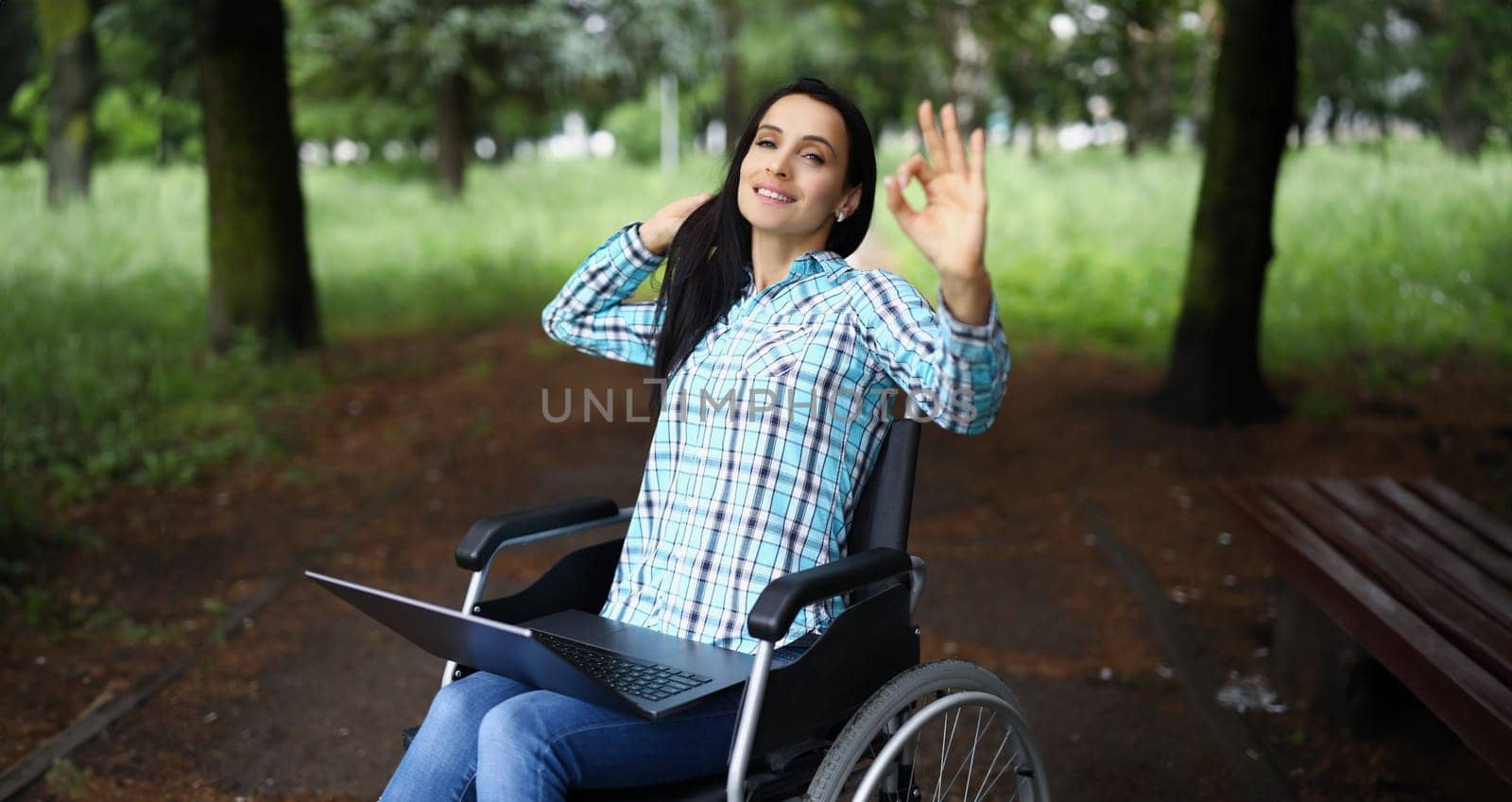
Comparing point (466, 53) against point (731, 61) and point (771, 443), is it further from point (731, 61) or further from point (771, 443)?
point (771, 443)

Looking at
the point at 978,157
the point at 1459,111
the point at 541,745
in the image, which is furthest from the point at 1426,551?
the point at 1459,111

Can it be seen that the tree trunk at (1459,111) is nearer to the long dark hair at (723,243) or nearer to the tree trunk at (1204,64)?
the tree trunk at (1204,64)

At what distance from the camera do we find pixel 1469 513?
13.0 feet

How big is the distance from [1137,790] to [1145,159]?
17.6 metres

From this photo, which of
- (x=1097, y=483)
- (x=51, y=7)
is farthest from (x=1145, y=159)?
(x=51, y=7)

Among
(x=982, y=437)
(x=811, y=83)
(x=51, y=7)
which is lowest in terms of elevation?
(x=982, y=437)

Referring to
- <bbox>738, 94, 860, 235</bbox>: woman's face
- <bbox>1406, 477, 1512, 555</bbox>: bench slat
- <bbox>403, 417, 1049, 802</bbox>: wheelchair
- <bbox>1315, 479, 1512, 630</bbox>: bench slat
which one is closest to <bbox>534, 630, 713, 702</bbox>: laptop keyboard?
<bbox>403, 417, 1049, 802</bbox>: wheelchair

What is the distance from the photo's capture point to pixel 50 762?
354cm

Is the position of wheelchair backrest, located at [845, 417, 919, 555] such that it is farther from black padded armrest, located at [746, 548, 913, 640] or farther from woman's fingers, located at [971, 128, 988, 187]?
woman's fingers, located at [971, 128, 988, 187]

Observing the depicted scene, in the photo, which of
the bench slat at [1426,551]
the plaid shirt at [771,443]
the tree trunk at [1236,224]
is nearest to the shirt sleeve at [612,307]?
the plaid shirt at [771,443]

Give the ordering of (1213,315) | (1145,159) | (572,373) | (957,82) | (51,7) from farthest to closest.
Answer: (957,82)
(1145,159)
(572,373)
(1213,315)
(51,7)

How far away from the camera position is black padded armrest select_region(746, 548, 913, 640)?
6.72 feet

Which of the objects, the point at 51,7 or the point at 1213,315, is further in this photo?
the point at 1213,315

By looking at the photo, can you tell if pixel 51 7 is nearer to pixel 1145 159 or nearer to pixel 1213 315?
pixel 1213 315
